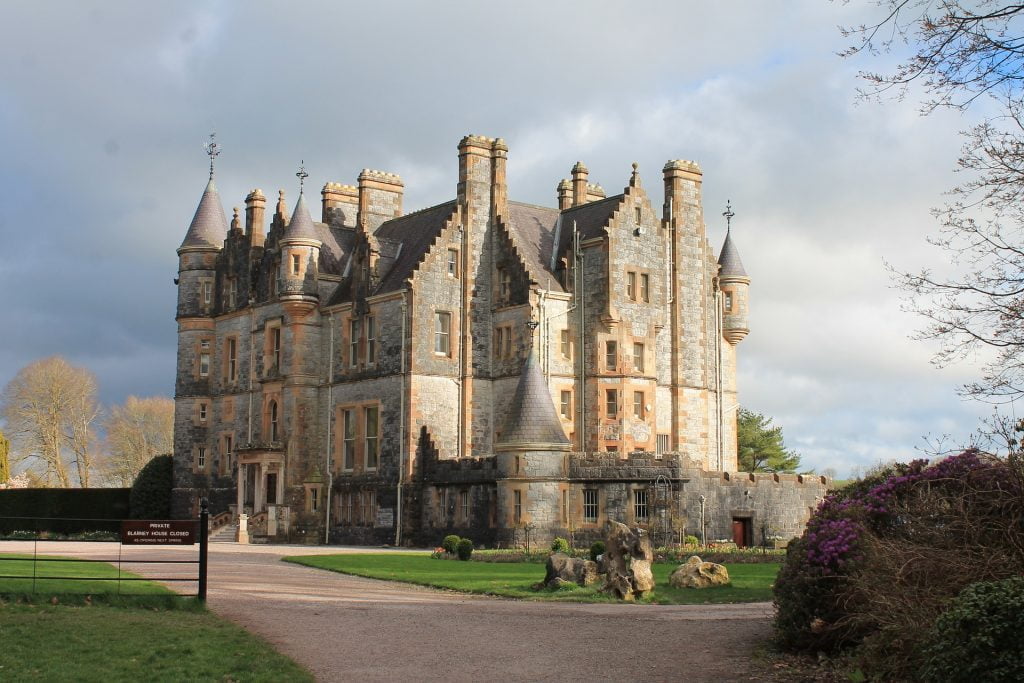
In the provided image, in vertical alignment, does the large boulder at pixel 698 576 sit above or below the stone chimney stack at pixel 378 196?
below

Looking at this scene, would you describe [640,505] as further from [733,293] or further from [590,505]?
[733,293]

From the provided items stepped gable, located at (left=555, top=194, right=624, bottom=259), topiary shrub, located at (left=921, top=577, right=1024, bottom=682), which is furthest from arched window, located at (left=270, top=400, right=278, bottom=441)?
topiary shrub, located at (left=921, top=577, right=1024, bottom=682)

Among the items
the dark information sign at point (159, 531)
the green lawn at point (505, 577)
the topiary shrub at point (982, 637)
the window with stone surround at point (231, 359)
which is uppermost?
the window with stone surround at point (231, 359)

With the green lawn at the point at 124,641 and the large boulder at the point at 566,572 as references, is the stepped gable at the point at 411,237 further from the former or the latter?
the green lawn at the point at 124,641

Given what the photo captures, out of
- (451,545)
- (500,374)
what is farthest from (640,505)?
(500,374)

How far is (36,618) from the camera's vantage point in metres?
18.3

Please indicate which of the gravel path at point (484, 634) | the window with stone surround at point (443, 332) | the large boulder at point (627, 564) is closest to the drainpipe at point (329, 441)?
the window with stone surround at point (443, 332)

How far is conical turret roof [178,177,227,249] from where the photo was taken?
62.9 metres

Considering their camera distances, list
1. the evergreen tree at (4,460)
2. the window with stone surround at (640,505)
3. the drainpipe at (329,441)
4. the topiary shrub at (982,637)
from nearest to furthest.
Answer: the topiary shrub at (982,637) < the window with stone surround at (640,505) < the drainpipe at (329,441) < the evergreen tree at (4,460)

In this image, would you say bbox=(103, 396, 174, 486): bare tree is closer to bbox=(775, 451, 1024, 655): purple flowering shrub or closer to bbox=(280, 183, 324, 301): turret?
bbox=(280, 183, 324, 301): turret

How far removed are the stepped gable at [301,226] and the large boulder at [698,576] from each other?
103ft

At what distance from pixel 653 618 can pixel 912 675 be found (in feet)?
24.2

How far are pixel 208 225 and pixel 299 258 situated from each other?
41.0ft

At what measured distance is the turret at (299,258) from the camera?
173ft
